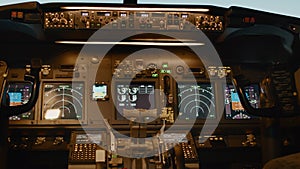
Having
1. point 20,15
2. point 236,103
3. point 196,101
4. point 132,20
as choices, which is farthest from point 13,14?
point 236,103

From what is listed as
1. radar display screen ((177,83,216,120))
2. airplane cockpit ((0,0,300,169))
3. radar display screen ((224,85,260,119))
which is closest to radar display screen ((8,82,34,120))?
airplane cockpit ((0,0,300,169))

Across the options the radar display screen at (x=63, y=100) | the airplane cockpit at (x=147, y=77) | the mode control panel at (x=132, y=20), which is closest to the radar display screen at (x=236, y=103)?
the airplane cockpit at (x=147, y=77)

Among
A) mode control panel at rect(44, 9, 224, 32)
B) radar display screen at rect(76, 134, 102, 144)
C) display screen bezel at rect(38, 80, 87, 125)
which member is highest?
mode control panel at rect(44, 9, 224, 32)

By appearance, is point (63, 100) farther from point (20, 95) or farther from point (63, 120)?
point (20, 95)

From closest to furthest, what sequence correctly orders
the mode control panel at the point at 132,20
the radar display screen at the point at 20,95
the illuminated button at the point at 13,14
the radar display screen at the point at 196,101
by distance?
1. the illuminated button at the point at 13,14
2. the mode control panel at the point at 132,20
3. the radar display screen at the point at 20,95
4. the radar display screen at the point at 196,101

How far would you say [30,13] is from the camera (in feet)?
9.59

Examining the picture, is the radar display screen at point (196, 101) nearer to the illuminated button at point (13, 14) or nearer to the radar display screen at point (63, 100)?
the radar display screen at point (63, 100)

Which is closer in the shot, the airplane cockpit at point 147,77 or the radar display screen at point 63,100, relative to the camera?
the airplane cockpit at point 147,77

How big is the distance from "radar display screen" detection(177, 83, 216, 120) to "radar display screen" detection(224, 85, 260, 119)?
11 cm

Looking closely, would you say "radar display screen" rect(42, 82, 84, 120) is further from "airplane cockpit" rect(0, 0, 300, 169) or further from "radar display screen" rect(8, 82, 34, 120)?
"radar display screen" rect(8, 82, 34, 120)

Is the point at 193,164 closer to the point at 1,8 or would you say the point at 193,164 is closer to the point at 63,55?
the point at 63,55

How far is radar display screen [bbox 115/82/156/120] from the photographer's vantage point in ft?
10.6

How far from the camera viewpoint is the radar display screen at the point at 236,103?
10.7 feet

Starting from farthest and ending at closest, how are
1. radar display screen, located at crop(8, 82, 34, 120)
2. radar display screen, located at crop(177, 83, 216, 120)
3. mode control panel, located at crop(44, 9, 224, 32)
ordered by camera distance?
radar display screen, located at crop(177, 83, 216, 120) → radar display screen, located at crop(8, 82, 34, 120) → mode control panel, located at crop(44, 9, 224, 32)
